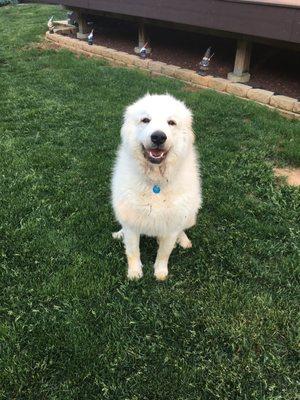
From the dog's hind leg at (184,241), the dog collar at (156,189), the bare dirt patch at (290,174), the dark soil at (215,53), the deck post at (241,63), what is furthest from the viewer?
the dark soil at (215,53)

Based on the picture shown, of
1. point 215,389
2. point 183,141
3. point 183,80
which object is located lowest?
point 183,80

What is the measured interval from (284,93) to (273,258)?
4694mm

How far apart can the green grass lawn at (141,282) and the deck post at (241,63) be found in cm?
205

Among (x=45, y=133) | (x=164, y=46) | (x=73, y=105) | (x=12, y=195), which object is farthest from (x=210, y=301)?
(x=164, y=46)

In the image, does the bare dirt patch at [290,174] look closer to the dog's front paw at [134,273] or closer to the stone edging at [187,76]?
the stone edging at [187,76]

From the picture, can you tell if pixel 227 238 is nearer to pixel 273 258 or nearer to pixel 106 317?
pixel 273 258

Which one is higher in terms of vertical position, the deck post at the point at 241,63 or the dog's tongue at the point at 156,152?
the dog's tongue at the point at 156,152

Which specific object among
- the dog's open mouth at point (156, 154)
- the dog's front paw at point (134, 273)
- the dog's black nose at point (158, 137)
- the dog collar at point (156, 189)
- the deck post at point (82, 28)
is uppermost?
the dog's black nose at point (158, 137)

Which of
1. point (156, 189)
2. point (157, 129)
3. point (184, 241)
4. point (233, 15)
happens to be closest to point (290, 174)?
point (184, 241)

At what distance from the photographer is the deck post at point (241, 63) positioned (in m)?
7.93

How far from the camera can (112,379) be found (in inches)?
105

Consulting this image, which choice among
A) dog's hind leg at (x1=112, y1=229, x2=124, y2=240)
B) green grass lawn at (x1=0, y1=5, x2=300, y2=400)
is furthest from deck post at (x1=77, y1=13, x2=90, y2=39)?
dog's hind leg at (x1=112, y1=229, x2=124, y2=240)

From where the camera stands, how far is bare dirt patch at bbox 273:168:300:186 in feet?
16.7

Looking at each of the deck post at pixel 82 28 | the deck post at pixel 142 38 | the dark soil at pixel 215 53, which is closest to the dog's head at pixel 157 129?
the dark soil at pixel 215 53
